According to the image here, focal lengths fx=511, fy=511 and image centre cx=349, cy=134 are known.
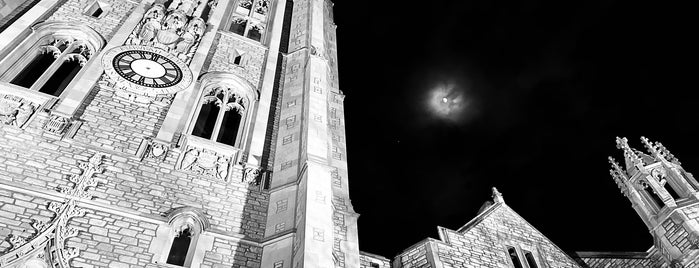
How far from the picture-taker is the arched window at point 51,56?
10.9 meters

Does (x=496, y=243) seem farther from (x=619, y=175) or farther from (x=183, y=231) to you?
(x=183, y=231)

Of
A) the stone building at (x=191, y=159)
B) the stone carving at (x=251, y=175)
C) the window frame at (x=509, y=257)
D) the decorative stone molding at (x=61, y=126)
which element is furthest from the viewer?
the window frame at (x=509, y=257)

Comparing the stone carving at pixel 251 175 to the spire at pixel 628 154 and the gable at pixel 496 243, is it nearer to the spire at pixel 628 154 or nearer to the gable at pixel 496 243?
the gable at pixel 496 243

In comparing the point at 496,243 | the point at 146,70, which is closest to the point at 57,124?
the point at 146,70

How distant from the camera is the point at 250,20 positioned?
1812 cm

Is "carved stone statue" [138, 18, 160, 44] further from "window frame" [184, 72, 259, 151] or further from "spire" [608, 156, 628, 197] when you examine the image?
"spire" [608, 156, 628, 197]

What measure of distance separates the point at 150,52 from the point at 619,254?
14.9 m

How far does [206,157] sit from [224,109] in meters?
2.57

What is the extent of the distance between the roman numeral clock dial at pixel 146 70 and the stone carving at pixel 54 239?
362cm

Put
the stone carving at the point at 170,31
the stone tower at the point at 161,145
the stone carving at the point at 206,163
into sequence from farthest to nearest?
the stone carving at the point at 170,31 → the stone carving at the point at 206,163 → the stone tower at the point at 161,145

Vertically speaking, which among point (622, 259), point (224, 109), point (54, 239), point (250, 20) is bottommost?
point (54, 239)

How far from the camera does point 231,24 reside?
1781 cm

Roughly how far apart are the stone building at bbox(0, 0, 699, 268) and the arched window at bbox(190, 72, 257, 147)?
0.05m

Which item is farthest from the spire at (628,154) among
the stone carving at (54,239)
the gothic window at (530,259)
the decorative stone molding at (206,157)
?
the stone carving at (54,239)
